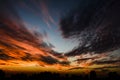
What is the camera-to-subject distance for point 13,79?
196875 mm

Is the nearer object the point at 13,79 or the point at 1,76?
the point at 1,76

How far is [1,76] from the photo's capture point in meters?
168

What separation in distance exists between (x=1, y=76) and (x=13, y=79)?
101 ft
